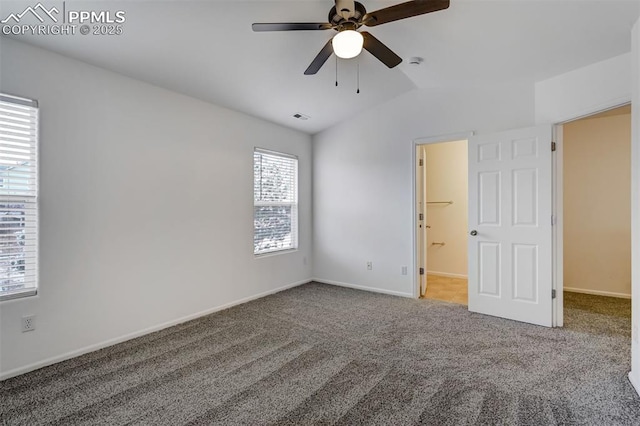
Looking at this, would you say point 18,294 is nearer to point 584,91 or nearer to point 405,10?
point 405,10

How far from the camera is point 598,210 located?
172 inches

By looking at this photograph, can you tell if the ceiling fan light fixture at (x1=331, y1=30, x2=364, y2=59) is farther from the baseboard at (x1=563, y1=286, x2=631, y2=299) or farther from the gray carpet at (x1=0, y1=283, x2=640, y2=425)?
the baseboard at (x1=563, y1=286, x2=631, y2=299)

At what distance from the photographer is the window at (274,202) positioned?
172 inches

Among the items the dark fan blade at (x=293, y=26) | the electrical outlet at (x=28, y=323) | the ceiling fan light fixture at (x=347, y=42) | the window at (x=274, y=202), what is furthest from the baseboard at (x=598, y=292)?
the electrical outlet at (x=28, y=323)

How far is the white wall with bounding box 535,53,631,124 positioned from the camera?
2615 mm

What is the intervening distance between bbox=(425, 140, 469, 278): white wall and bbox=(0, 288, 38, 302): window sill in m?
5.07

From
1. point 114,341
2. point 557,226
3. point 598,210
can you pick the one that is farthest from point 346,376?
point 598,210

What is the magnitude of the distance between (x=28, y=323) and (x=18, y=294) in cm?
23

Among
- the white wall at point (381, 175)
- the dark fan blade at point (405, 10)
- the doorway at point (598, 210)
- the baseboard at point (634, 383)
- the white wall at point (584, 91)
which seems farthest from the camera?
the doorway at point (598, 210)

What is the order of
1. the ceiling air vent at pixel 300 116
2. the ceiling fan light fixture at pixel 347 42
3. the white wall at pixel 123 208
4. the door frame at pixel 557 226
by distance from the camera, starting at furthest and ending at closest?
the ceiling air vent at pixel 300 116 < the door frame at pixel 557 226 < the white wall at pixel 123 208 < the ceiling fan light fixture at pixel 347 42

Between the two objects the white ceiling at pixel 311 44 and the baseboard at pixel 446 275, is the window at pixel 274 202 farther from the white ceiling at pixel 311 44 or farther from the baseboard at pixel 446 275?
the baseboard at pixel 446 275

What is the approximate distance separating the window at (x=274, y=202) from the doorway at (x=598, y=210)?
380 cm

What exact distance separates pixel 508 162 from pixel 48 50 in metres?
4.35

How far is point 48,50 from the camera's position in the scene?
2.47 metres
